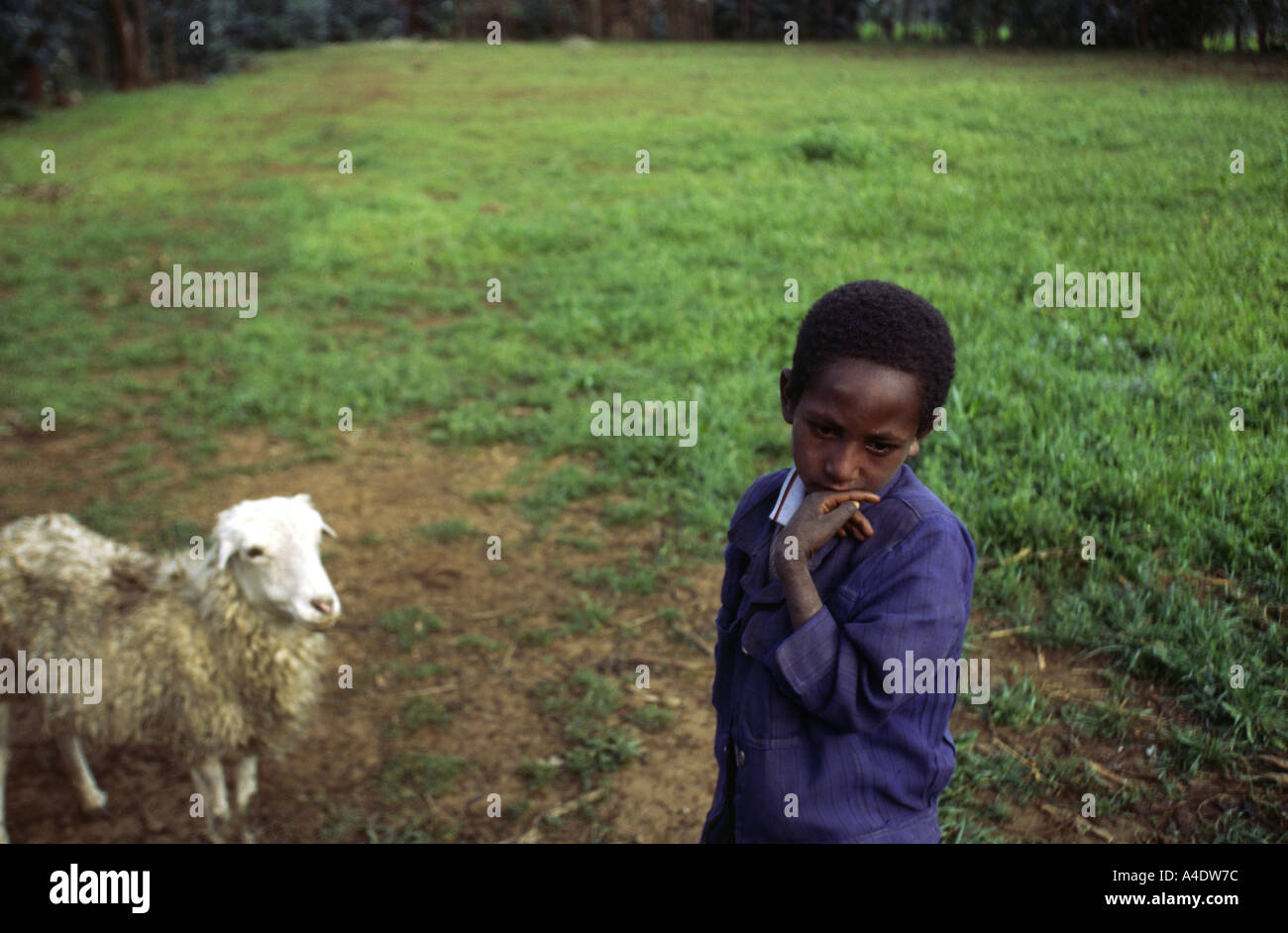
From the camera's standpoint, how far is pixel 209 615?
12.3ft

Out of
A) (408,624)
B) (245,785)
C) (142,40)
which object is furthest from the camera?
A: (142,40)

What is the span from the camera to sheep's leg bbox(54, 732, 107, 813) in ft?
12.4

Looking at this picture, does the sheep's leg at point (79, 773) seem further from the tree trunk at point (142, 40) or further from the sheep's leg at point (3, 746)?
the tree trunk at point (142, 40)

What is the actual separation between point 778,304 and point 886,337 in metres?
5.54

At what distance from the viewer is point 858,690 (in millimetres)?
1656

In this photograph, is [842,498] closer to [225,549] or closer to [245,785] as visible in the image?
[225,549]

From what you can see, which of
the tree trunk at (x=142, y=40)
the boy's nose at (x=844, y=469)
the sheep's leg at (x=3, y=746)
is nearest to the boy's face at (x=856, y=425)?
the boy's nose at (x=844, y=469)

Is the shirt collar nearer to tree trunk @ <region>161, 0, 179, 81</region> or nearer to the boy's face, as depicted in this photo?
the boy's face

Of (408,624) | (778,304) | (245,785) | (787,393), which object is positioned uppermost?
(787,393)

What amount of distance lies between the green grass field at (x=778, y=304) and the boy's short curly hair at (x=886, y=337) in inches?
88.4

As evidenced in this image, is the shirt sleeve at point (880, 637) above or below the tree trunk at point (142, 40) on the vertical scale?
below

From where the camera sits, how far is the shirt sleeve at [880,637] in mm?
1631

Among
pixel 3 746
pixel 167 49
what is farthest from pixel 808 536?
pixel 167 49

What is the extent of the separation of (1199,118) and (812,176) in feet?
13.1
